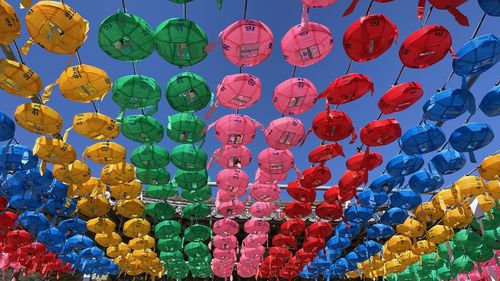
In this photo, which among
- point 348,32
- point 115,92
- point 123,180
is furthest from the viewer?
point 123,180

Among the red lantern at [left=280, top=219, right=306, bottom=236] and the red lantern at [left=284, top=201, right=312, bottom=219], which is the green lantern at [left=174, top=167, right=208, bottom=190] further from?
the red lantern at [left=280, top=219, right=306, bottom=236]

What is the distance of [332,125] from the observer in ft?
17.3

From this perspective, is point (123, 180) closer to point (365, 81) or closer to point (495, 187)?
point (365, 81)

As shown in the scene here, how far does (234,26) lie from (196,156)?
2.80 m

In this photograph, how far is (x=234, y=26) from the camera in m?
4.13

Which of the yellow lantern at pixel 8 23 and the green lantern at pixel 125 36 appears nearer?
the yellow lantern at pixel 8 23

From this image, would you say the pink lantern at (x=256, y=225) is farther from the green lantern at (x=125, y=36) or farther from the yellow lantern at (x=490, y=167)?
the green lantern at (x=125, y=36)

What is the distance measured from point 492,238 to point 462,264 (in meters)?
1.45

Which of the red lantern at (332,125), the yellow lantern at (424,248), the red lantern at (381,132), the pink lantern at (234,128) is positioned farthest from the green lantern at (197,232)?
the yellow lantern at (424,248)

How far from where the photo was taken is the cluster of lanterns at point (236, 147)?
410cm

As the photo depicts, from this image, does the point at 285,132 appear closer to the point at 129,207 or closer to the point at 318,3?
the point at 318,3

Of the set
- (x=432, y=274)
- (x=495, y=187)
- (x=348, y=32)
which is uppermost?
(x=348, y=32)

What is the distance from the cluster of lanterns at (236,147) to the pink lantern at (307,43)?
0.05 ft

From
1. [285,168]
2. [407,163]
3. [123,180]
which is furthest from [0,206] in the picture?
[407,163]
